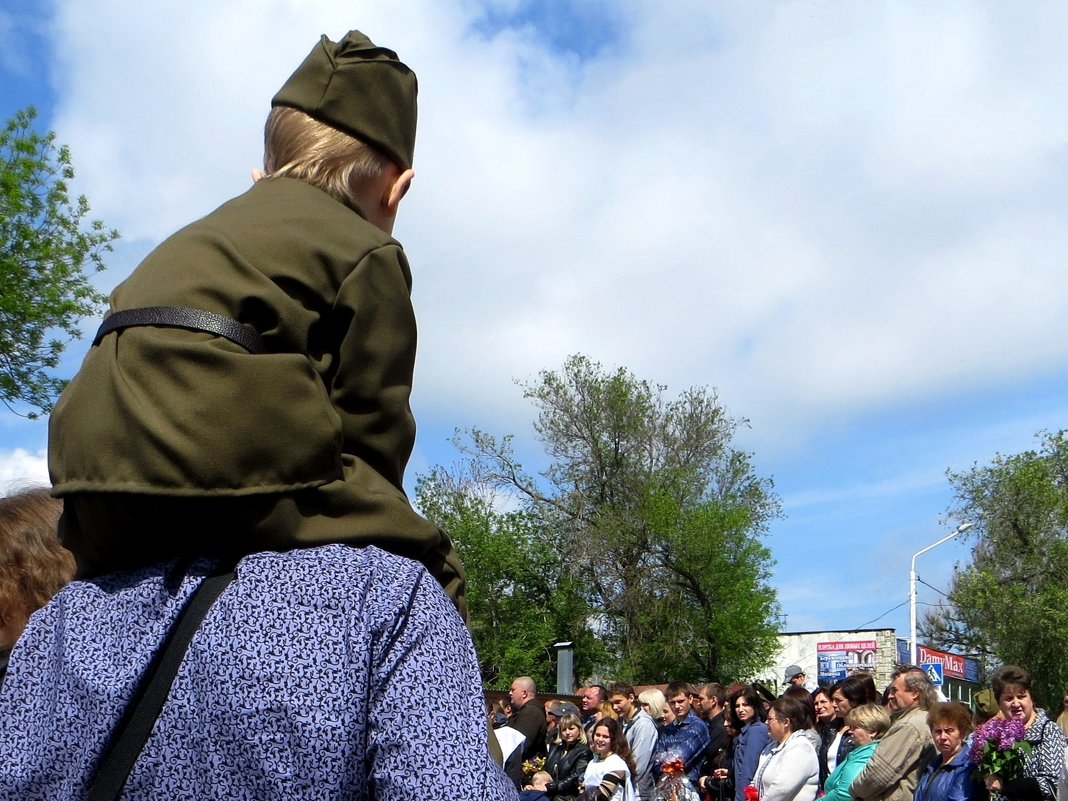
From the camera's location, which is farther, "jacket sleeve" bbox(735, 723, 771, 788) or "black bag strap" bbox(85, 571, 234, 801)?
"jacket sleeve" bbox(735, 723, 771, 788)

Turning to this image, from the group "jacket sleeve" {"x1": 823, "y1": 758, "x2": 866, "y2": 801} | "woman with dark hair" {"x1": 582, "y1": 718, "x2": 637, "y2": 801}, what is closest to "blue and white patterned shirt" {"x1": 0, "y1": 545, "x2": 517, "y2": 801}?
"jacket sleeve" {"x1": 823, "y1": 758, "x2": 866, "y2": 801}

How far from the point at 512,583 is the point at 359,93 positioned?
43688mm

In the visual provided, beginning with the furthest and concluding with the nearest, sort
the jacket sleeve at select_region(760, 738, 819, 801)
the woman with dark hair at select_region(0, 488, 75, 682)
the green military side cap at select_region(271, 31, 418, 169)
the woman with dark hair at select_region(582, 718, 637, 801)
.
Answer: the woman with dark hair at select_region(582, 718, 637, 801)
the jacket sleeve at select_region(760, 738, 819, 801)
the woman with dark hair at select_region(0, 488, 75, 682)
the green military side cap at select_region(271, 31, 418, 169)

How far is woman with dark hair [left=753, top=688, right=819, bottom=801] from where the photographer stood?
938cm

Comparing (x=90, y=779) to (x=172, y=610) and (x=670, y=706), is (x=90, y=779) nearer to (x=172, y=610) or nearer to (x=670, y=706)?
(x=172, y=610)

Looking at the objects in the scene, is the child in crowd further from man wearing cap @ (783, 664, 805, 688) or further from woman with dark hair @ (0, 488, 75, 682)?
woman with dark hair @ (0, 488, 75, 682)

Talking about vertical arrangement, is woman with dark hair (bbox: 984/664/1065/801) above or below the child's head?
below

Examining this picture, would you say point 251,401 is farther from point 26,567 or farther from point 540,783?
point 540,783

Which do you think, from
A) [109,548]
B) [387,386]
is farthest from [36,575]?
[387,386]

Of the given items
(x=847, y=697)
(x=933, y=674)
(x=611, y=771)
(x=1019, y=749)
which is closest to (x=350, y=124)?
(x=1019, y=749)

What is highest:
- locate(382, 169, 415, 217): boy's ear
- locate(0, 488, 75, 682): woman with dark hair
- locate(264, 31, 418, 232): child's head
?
locate(264, 31, 418, 232): child's head

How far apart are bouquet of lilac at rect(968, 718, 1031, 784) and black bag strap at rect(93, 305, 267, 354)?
7.42 m

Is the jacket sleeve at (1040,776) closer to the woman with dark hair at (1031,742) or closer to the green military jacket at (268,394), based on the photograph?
the woman with dark hair at (1031,742)

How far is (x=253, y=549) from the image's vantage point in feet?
4.45
